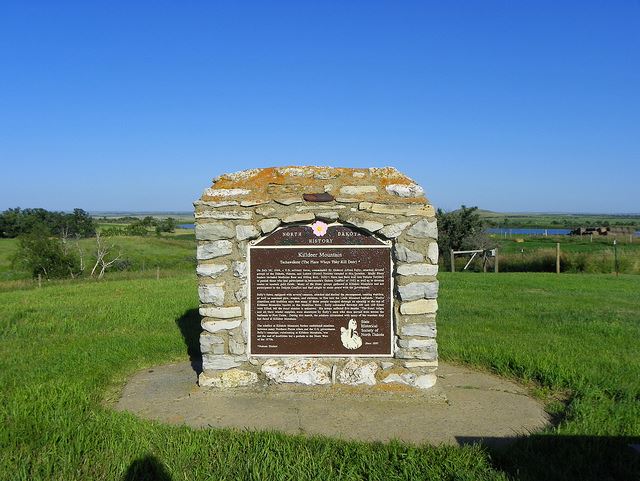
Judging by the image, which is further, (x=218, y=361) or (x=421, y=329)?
(x=218, y=361)

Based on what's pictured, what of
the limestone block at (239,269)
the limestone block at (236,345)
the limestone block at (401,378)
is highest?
the limestone block at (239,269)

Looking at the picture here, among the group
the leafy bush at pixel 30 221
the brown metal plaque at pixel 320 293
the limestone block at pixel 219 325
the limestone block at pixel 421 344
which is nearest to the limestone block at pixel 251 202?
the brown metal plaque at pixel 320 293

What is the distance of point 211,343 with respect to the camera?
230 inches

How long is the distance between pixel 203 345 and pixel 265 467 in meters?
2.27

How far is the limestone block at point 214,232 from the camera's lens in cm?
575

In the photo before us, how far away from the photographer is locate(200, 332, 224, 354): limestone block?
5828 millimetres

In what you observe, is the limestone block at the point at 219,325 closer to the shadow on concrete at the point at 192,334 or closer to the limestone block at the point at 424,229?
the shadow on concrete at the point at 192,334

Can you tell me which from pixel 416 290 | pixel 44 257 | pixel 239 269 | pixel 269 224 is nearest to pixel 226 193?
pixel 269 224

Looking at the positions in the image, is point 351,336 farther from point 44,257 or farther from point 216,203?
point 44,257

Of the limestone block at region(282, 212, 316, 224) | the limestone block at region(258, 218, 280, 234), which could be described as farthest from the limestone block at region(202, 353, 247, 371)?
the limestone block at region(282, 212, 316, 224)

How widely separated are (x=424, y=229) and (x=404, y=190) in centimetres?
48

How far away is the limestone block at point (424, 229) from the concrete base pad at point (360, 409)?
1669 mm

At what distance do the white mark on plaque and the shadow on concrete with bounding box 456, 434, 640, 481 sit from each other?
65.6 inches

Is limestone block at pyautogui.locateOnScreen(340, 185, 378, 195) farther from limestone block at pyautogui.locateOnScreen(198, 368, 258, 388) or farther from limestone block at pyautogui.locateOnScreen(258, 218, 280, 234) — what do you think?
limestone block at pyautogui.locateOnScreen(198, 368, 258, 388)
